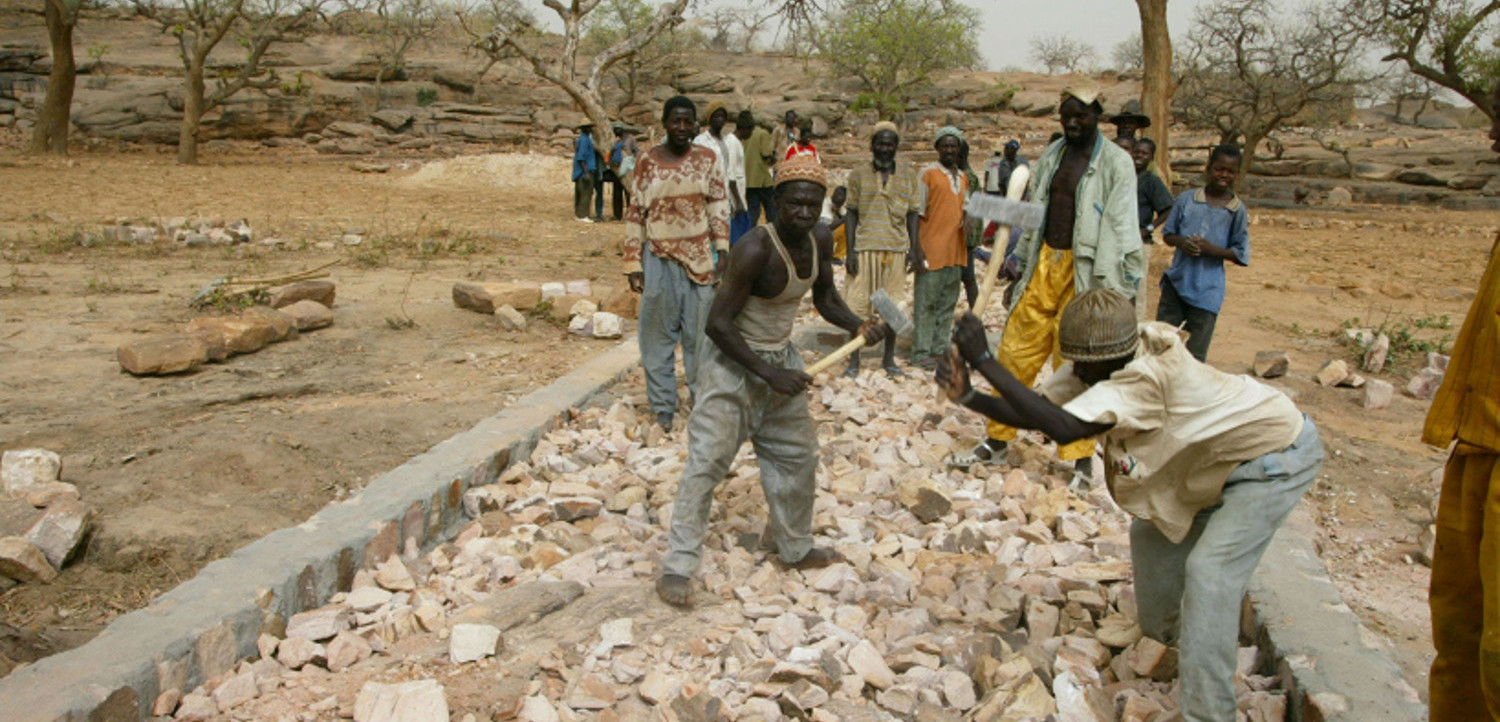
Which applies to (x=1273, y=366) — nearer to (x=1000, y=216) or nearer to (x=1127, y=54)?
(x=1000, y=216)

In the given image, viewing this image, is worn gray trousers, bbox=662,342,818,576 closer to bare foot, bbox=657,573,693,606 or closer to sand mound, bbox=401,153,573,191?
bare foot, bbox=657,573,693,606

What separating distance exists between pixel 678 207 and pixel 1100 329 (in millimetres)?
2754

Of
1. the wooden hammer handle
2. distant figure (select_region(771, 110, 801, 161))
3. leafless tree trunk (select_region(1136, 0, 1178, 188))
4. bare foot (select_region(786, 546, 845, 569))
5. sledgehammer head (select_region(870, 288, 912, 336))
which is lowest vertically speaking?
bare foot (select_region(786, 546, 845, 569))

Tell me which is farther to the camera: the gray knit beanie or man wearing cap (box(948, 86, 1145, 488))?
man wearing cap (box(948, 86, 1145, 488))

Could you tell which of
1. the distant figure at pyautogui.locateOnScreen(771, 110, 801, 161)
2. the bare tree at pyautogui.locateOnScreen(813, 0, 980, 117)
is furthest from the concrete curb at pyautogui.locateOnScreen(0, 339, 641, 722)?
the bare tree at pyautogui.locateOnScreen(813, 0, 980, 117)

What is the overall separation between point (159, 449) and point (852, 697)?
3.20 m

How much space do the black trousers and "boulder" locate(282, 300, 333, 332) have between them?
16.4 feet

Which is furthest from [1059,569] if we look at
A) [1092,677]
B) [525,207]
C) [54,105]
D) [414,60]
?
[414,60]

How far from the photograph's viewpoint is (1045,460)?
476 centimetres

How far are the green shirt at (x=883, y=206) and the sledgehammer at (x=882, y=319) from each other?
118 inches

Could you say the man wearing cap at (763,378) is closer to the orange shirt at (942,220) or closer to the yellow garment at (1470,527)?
the yellow garment at (1470,527)

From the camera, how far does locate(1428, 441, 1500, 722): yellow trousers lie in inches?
81.7

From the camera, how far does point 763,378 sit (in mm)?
3291

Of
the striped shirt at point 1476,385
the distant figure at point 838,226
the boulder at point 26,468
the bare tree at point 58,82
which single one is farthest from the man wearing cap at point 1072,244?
the bare tree at point 58,82
